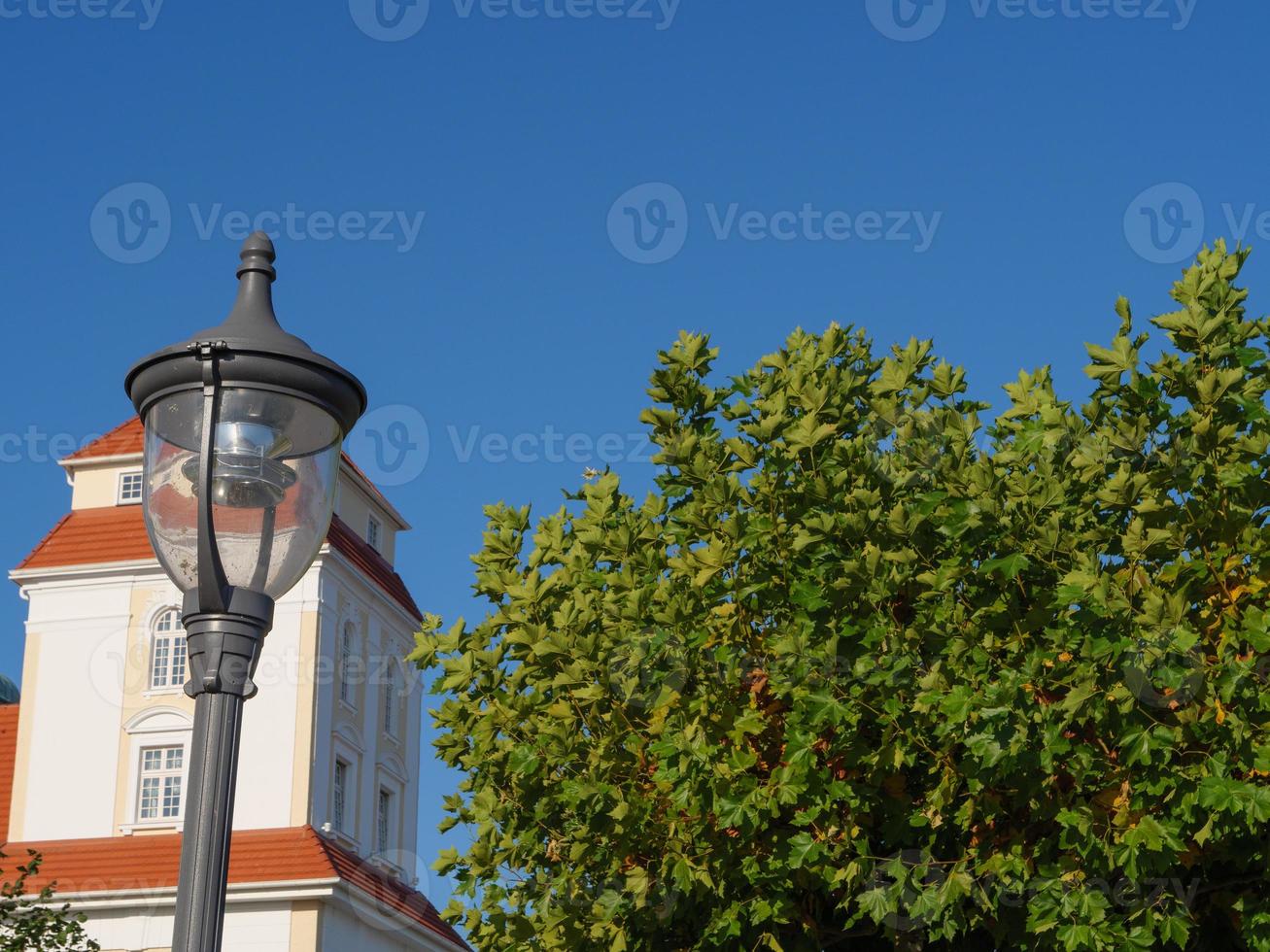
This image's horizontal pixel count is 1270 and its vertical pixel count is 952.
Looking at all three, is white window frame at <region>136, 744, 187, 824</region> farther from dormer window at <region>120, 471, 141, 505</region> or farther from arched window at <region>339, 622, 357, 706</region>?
dormer window at <region>120, 471, 141, 505</region>

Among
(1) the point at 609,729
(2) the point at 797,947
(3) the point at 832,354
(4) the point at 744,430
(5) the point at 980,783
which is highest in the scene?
(3) the point at 832,354

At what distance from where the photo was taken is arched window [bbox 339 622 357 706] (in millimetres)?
42500

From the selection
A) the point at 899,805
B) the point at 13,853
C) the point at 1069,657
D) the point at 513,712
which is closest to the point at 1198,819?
the point at 1069,657

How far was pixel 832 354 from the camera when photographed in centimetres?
1647

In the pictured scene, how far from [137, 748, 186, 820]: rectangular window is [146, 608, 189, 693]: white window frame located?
1.72 meters

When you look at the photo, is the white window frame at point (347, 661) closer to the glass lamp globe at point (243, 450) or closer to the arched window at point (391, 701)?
the arched window at point (391, 701)

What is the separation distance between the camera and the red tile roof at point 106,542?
42.5 m

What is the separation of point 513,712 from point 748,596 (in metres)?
2.88

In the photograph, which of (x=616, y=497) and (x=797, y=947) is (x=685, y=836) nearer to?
(x=797, y=947)

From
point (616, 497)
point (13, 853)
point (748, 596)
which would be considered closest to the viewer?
point (748, 596)

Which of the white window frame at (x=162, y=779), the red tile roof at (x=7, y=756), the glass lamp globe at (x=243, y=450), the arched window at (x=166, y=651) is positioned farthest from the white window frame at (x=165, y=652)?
the glass lamp globe at (x=243, y=450)

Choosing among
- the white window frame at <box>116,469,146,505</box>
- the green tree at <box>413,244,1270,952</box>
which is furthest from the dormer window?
the green tree at <box>413,244,1270,952</box>

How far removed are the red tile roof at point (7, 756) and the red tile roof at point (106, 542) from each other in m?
5.21

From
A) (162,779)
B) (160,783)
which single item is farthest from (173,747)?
(160,783)
